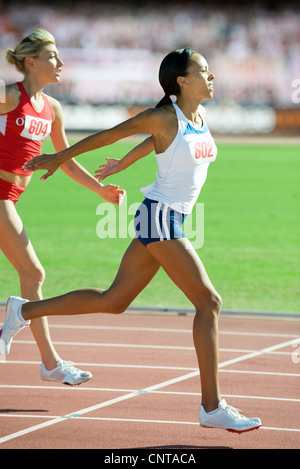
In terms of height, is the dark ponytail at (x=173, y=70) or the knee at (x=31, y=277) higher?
the dark ponytail at (x=173, y=70)

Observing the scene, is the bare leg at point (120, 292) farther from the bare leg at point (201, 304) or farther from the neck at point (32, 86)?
the neck at point (32, 86)

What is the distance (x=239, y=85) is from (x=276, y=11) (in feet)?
29.2

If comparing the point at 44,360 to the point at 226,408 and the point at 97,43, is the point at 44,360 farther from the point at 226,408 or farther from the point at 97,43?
the point at 97,43

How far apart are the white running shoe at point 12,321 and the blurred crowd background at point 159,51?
115ft

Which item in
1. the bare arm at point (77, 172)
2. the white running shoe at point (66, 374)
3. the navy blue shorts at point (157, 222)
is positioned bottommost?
the white running shoe at point (66, 374)

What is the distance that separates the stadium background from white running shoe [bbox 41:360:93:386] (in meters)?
3.71

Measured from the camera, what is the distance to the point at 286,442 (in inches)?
193

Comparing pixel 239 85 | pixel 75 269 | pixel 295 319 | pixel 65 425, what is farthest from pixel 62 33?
pixel 65 425

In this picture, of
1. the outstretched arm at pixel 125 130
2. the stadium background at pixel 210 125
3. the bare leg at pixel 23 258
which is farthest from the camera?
the stadium background at pixel 210 125

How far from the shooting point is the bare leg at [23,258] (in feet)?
19.4

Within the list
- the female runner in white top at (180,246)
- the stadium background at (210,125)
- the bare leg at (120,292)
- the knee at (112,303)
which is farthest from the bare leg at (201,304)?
the stadium background at (210,125)

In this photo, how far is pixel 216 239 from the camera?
14.3 metres

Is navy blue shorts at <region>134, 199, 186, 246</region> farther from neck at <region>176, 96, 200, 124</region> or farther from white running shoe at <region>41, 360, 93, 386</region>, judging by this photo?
white running shoe at <region>41, 360, 93, 386</region>

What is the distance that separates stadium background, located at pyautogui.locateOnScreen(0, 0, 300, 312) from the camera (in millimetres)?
11547
